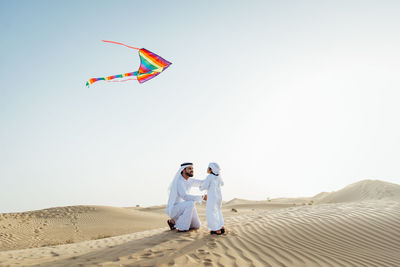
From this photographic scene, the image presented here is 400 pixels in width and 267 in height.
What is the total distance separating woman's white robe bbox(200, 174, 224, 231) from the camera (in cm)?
721

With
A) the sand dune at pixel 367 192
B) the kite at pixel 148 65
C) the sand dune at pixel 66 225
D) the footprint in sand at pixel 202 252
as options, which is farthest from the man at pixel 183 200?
the sand dune at pixel 367 192

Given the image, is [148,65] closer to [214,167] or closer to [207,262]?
[214,167]

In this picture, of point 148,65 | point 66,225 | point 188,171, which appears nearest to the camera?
point 188,171

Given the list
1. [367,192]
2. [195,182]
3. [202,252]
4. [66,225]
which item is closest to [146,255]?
[202,252]

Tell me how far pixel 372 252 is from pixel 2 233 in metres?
17.6

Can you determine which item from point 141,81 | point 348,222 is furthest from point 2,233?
point 348,222

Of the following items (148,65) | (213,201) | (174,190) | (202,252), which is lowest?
(202,252)

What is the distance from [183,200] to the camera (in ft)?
26.0

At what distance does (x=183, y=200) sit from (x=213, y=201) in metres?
0.97

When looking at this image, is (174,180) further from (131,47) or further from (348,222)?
(348,222)

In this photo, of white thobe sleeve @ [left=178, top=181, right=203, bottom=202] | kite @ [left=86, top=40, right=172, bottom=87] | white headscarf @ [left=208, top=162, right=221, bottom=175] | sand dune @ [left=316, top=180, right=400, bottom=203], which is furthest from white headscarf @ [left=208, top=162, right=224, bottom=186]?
sand dune @ [left=316, top=180, right=400, bottom=203]

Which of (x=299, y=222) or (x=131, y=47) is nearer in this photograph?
(x=299, y=222)

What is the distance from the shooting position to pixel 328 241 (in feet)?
22.4

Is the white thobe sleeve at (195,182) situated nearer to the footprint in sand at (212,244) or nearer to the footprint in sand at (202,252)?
the footprint in sand at (212,244)
